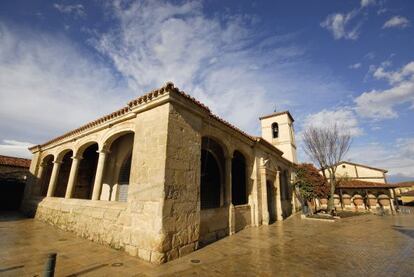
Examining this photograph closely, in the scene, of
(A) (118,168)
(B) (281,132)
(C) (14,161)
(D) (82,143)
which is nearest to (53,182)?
(D) (82,143)

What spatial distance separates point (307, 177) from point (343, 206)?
824cm

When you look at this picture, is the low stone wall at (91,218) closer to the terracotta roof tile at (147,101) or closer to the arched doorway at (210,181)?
the terracotta roof tile at (147,101)

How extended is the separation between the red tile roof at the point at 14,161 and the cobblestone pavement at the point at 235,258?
13549 mm

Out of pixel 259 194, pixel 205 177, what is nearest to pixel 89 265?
pixel 205 177

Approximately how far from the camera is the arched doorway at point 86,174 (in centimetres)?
1157

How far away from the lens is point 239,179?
11312 mm

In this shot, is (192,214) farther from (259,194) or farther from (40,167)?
(40,167)

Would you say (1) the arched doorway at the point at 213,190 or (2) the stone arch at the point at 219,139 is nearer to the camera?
(1) the arched doorway at the point at 213,190

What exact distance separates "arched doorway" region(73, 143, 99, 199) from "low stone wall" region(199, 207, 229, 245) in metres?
7.76

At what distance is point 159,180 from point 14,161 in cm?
1998

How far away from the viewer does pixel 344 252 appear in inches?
229

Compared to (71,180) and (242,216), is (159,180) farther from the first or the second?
(71,180)

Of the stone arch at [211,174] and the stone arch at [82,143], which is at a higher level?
the stone arch at [82,143]

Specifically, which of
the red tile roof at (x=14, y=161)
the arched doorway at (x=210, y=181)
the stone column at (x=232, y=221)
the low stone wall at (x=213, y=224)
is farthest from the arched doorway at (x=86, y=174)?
the red tile roof at (x=14, y=161)
